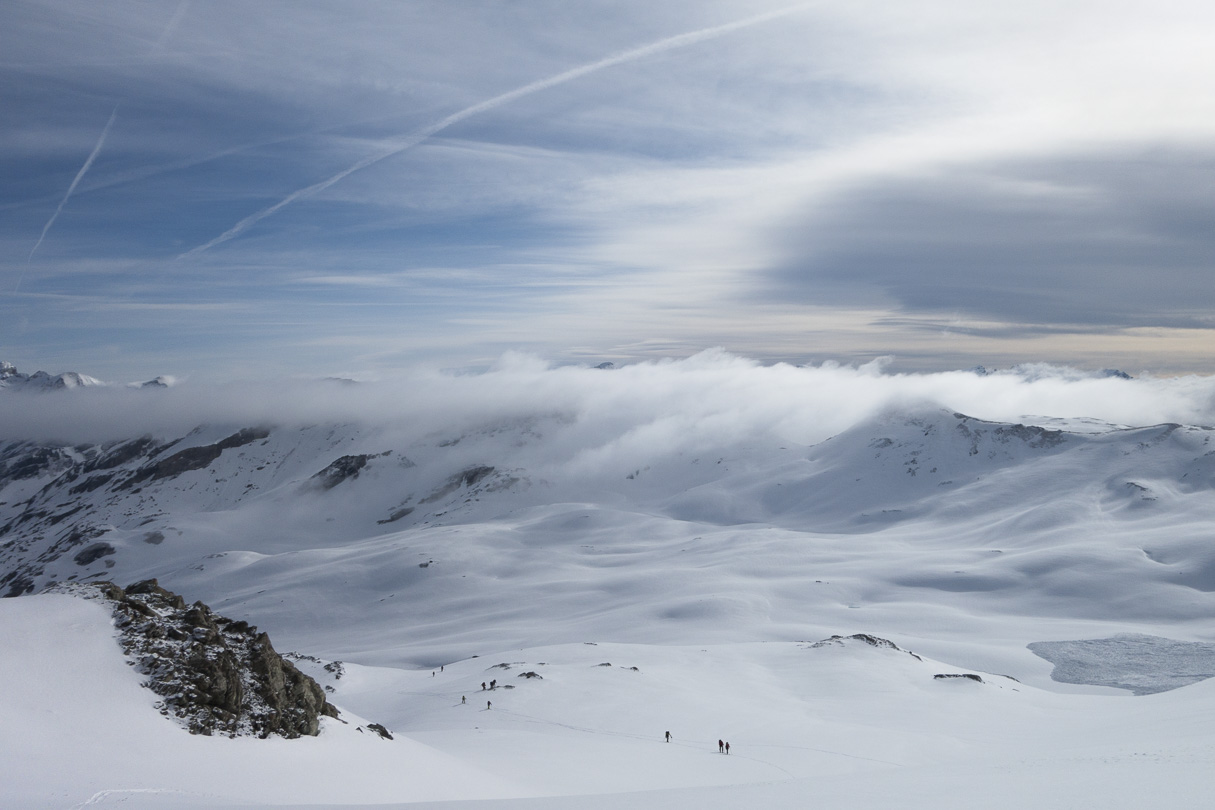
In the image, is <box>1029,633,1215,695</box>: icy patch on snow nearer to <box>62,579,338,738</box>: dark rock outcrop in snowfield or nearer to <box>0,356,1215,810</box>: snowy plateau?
<box>0,356,1215,810</box>: snowy plateau

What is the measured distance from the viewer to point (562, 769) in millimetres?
29547

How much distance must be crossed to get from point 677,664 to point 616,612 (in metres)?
41.4

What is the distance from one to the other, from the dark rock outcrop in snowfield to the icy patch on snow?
65402 mm

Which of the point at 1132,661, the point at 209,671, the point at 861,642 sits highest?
the point at 209,671

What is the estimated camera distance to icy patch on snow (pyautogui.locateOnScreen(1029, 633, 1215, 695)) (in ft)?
205

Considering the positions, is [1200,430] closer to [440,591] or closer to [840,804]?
[440,591]

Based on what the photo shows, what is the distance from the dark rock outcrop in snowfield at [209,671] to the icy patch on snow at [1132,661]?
65.4 meters

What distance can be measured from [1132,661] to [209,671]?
266ft

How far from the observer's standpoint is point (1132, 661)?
69.2m

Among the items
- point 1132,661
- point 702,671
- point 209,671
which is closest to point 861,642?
point 702,671

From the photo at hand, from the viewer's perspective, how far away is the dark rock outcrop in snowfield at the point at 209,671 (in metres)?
23.5

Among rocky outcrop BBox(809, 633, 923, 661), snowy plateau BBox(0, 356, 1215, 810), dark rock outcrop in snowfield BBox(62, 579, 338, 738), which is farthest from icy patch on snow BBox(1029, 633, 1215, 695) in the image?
dark rock outcrop in snowfield BBox(62, 579, 338, 738)

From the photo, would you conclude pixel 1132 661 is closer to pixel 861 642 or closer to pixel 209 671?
pixel 861 642

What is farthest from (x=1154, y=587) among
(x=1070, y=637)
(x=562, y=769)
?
(x=562, y=769)
